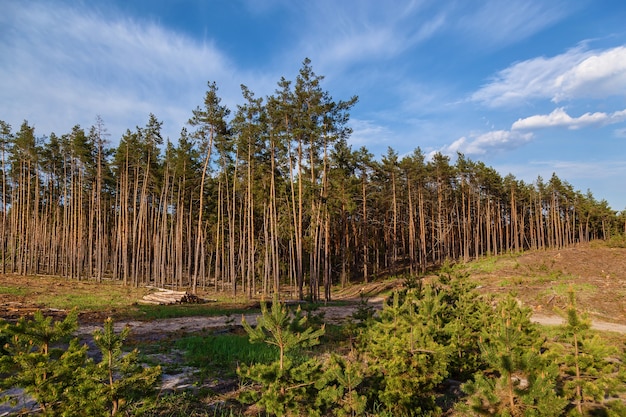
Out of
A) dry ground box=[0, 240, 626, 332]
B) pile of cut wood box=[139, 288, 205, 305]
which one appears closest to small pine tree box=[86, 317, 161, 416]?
dry ground box=[0, 240, 626, 332]

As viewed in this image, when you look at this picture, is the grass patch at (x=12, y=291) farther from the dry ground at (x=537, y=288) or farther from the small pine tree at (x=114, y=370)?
the small pine tree at (x=114, y=370)

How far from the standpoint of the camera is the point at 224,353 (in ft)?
31.6

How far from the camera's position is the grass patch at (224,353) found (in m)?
8.79

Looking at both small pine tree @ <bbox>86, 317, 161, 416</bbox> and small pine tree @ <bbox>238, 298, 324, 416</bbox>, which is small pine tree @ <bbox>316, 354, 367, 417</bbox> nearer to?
small pine tree @ <bbox>238, 298, 324, 416</bbox>

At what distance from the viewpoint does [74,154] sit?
35531 mm

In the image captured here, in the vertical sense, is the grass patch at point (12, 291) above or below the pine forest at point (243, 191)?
below

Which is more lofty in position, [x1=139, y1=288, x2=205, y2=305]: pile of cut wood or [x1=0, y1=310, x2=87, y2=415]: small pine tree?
[x1=0, y1=310, x2=87, y2=415]: small pine tree

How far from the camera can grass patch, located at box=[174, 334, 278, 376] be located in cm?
879

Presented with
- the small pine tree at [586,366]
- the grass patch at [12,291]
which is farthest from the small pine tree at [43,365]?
the grass patch at [12,291]

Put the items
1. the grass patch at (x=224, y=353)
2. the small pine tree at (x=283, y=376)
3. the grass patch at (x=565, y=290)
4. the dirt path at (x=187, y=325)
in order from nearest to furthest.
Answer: the small pine tree at (x=283, y=376) < the grass patch at (x=224, y=353) < the dirt path at (x=187, y=325) < the grass patch at (x=565, y=290)

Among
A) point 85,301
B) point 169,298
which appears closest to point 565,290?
point 169,298

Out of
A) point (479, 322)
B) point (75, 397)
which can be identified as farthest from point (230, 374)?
point (479, 322)

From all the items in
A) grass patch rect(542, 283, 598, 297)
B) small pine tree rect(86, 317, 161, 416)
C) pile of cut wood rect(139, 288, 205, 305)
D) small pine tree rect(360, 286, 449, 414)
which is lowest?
pile of cut wood rect(139, 288, 205, 305)

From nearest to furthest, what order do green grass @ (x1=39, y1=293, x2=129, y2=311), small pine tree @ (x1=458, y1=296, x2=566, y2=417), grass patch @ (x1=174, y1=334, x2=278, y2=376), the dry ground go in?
small pine tree @ (x1=458, y1=296, x2=566, y2=417)
grass patch @ (x1=174, y1=334, x2=278, y2=376)
the dry ground
green grass @ (x1=39, y1=293, x2=129, y2=311)
